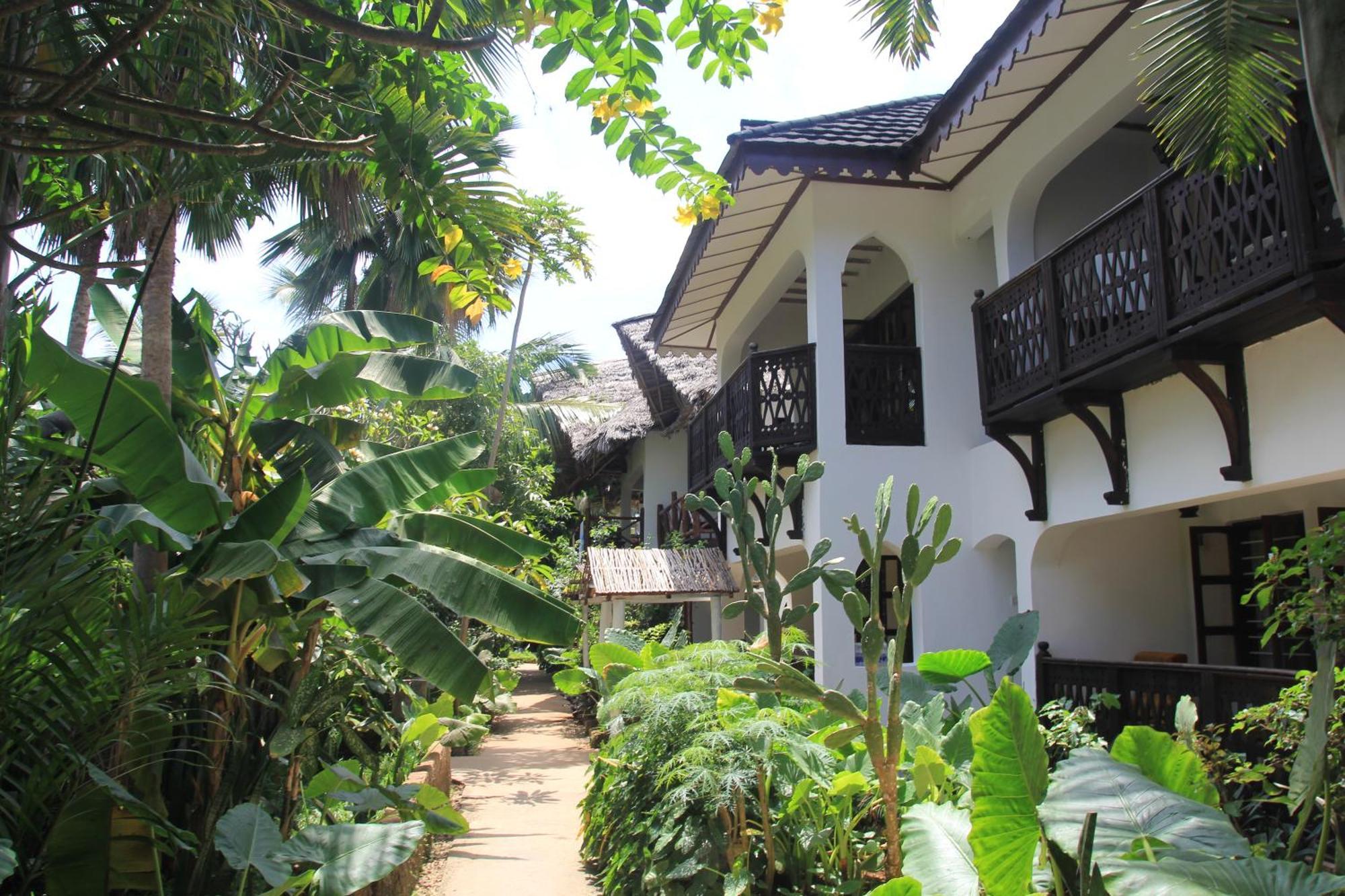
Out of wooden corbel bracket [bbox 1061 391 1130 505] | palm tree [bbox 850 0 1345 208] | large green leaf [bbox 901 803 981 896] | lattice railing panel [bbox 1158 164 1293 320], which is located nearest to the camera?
large green leaf [bbox 901 803 981 896]

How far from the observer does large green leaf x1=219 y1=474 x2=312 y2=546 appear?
4.26 meters

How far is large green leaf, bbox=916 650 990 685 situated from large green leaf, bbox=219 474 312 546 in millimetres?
4140

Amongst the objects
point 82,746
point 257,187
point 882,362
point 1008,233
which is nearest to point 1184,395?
point 1008,233

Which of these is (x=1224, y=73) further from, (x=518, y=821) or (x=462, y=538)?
(x=518, y=821)

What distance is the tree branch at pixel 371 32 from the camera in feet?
8.20

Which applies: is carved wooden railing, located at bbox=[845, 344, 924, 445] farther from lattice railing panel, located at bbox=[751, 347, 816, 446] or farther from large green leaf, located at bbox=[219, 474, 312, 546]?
large green leaf, located at bbox=[219, 474, 312, 546]

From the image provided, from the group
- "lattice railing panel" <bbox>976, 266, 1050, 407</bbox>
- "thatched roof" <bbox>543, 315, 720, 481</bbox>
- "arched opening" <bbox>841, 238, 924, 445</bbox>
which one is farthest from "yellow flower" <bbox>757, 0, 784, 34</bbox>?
"thatched roof" <bbox>543, 315, 720, 481</bbox>

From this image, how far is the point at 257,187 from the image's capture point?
4.74 m

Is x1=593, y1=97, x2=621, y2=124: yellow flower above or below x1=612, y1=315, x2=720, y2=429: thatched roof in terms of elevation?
below

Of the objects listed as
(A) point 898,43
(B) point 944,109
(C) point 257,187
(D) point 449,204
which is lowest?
(D) point 449,204

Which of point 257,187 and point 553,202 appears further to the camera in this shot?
point 257,187

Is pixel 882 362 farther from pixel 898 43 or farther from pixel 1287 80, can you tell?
pixel 1287 80

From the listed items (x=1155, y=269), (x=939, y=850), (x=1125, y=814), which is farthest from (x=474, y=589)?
(x=1155, y=269)

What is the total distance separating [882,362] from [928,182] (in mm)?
1899
